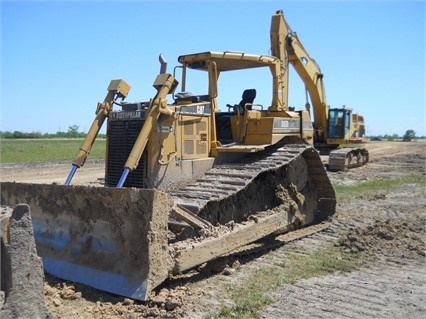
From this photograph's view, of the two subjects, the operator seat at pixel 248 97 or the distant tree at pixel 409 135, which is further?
Result: the distant tree at pixel 409 135

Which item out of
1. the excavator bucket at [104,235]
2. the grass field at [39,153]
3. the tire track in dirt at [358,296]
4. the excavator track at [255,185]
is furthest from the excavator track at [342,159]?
the grass field at [39,153]

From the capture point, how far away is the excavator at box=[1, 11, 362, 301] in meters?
5.29

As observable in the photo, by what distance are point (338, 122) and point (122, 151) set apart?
15.1m

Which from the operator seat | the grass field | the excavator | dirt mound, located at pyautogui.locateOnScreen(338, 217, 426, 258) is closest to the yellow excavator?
the operator seat

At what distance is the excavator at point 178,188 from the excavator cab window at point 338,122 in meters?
10.9

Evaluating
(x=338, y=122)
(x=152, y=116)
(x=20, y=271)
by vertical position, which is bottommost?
(x=20, y=271)

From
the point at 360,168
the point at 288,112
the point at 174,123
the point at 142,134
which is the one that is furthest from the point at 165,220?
the point at 360,168

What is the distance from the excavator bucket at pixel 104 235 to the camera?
5.09 metres

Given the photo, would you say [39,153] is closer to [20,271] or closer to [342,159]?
[342,159]

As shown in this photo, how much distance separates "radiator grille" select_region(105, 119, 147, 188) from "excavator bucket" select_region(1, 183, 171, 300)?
115cm

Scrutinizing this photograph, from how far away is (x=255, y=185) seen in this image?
25.8 feet

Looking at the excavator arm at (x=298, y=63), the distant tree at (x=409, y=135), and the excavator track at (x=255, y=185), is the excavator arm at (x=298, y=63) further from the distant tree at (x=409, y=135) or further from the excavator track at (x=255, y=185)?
the distant tree at (x=409, y=135)

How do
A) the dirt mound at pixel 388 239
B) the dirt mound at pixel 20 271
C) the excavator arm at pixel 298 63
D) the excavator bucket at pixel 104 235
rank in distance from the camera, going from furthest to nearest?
the excavator arm at pixel 298 63 < the dirt mound at pixel 388 239 < the excavator bucket at pixel 104 235 < the dirt mound at pixel 20 271

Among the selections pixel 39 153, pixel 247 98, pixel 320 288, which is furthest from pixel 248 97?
pixel 39 153
